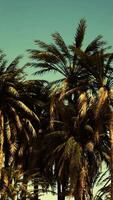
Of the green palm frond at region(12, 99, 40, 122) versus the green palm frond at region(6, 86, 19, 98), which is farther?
the green palm frond at region(12, 99, 40, 122)

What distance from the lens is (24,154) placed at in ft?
94.9

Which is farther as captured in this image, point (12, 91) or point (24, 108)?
point (24, 108)

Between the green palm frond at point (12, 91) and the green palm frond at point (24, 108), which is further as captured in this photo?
the green palm frond at point (24, 108)

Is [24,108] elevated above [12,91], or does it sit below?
below

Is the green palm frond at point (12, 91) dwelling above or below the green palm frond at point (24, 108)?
above

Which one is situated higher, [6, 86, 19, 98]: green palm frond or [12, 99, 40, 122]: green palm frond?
[6, 86, 19, 98]: green palm frond

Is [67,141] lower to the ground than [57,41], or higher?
lower

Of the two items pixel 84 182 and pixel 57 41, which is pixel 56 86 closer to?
pixel 57 41

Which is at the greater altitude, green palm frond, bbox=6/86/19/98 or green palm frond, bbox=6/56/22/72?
green palm frond, bbox=6/56/22/72

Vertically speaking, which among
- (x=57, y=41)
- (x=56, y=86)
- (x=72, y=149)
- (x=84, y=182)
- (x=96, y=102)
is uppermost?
(x=57, y=41)

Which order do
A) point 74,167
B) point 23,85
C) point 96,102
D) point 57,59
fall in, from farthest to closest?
point 23,85 < point 57,59 < point 74,167 < point 96,102

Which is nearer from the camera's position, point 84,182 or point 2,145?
point 84,182

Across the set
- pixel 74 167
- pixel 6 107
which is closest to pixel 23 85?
pixel 6 107

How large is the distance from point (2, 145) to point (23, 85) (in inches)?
151
